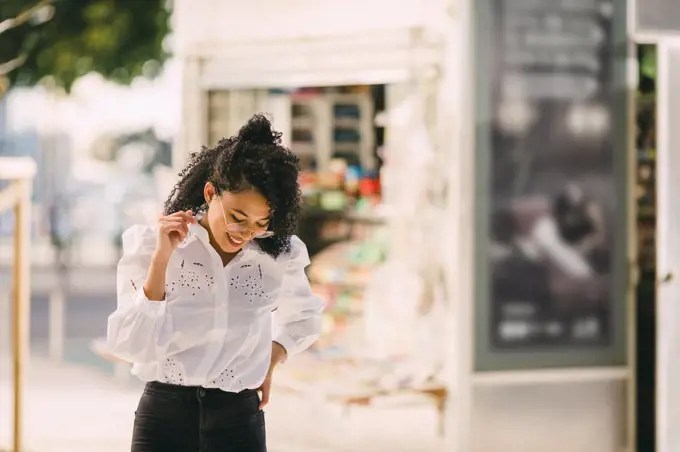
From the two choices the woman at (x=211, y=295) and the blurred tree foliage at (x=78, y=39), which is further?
the blurred tree foliage at (x=78, y=39)

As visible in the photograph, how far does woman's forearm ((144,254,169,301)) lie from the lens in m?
1.65

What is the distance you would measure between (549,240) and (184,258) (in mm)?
2530

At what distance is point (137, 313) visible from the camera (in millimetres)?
1646

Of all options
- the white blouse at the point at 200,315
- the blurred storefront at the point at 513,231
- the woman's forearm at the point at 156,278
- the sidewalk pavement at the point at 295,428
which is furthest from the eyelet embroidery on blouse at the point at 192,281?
the sidewalk pavement at the point at 295,428

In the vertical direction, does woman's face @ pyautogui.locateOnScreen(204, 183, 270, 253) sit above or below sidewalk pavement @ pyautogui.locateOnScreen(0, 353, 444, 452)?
above

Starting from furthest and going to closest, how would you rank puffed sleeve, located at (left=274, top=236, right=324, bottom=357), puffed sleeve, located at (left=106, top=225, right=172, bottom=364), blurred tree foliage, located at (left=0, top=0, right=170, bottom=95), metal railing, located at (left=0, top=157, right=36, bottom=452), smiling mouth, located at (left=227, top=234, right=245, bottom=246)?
blurred tree foliage, located at (left=0, top=0, right=170, bottom=95)
metal railing, located at (left=0, top=157, right=36, bottom=452)
puffed sleeve, located at (left=274, top=236, right=324, bottom=357)
smiling mouth, located at (left=227, top=234, right=245, bottom=246)
puffed sleeve, located at (left=106, top=225, right=172, bottom=364)

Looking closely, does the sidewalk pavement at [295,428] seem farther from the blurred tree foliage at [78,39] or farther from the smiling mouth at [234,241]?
the blurred tree foliage at [78,39]

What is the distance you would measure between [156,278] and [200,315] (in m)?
0.17

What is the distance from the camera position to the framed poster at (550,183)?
394 centimetres

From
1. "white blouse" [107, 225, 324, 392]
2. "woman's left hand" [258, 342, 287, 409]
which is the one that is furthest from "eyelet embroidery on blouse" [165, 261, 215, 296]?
"woman's left hand" [258, 342, 287, 409]

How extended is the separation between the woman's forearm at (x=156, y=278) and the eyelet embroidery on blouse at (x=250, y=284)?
19 cm

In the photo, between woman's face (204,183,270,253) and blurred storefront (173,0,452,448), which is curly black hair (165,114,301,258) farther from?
blurred storefront (173,0,452,448)

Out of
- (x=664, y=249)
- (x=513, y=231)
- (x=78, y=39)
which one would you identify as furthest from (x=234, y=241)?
(x=78, y=39)

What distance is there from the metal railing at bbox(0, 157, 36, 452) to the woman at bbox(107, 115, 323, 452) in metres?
2.22
